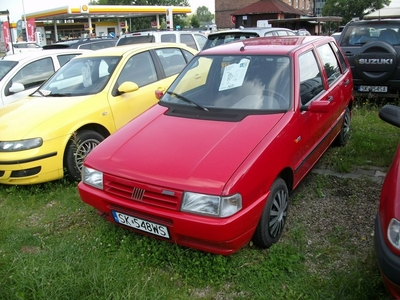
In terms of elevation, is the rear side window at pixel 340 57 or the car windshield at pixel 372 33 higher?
the car windshield at pixel 372 33

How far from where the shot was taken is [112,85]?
17.2 feet

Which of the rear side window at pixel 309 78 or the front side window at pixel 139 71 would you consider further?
the front side window at pixel 139 71

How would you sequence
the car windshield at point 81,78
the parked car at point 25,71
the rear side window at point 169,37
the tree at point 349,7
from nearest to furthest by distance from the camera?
the car windshield at point 81,78 < the parked car at point 25,71 < the rear side window at point 169,37 < the tree at point 349,7

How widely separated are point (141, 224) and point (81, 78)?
3.19m

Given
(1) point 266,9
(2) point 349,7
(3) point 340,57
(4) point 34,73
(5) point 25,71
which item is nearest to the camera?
(3) point 340,57

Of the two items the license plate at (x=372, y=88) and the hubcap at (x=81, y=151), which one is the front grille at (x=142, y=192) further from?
the license plate at (x=372, y=88)

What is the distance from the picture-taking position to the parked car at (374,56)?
676cm

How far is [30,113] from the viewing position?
481 centimetres

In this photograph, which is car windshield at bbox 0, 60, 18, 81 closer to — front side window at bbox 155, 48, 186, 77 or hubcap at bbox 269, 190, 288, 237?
front side window at bbox 155, 48, 186, 77

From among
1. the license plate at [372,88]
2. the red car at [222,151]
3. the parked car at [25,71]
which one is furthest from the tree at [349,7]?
the red car at [222,151]

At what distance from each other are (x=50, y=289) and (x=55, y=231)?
3.51ft

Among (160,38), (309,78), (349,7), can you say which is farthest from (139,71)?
(349,7)

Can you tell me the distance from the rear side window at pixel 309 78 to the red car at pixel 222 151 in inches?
0.6

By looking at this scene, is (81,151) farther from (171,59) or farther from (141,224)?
(171,59)
